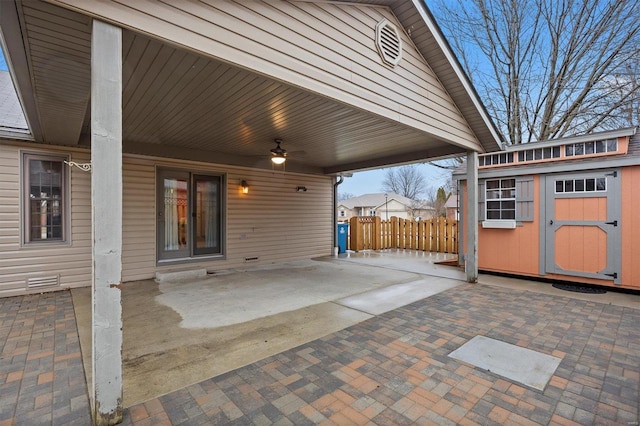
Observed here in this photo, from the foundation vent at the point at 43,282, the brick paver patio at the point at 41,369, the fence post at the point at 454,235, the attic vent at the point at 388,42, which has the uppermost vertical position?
the attic vent at the point at 388,42

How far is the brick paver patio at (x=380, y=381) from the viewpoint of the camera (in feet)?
6.52

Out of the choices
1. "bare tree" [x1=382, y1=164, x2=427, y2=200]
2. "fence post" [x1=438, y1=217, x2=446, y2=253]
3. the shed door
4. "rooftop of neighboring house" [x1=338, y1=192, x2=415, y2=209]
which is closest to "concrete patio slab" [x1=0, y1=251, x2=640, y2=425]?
the shed door

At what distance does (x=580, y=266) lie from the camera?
17.6 ft

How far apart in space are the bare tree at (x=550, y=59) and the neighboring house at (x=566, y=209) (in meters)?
6.40

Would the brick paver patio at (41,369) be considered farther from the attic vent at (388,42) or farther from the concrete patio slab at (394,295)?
the attic vent at (388,42)

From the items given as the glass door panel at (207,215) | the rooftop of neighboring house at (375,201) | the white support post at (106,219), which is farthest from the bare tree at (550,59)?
the rooftop of neighboring house at (375,201)

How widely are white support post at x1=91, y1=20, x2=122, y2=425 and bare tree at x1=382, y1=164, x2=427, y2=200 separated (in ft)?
135

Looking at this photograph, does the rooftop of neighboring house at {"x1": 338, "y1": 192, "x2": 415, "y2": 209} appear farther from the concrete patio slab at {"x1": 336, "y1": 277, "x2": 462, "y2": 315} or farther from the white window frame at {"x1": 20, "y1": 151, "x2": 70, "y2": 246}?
the white window frame at {"x1": 20, "y1": 151, "x2": 70, "y2": 246}

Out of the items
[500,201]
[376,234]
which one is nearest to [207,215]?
[376,234]

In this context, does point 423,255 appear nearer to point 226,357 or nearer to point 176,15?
point 226,357

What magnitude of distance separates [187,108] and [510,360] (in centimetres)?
482

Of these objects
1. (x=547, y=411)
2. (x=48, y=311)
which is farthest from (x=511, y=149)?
(x=48, y=311)

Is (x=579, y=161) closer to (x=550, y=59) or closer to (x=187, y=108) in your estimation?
(x=187, y=108)

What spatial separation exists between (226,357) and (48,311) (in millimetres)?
3153
